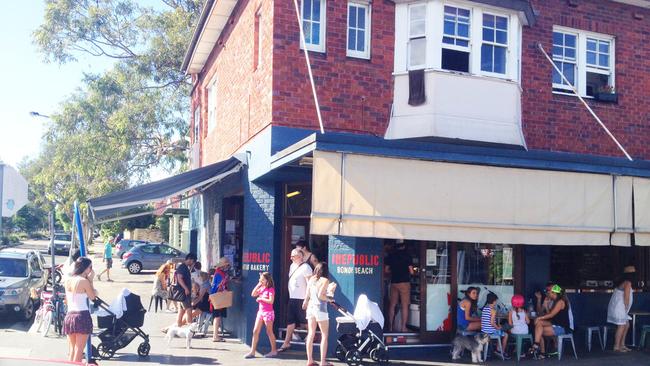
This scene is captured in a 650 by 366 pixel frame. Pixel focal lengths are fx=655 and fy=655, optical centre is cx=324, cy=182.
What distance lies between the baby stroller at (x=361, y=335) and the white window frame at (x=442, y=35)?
444cm

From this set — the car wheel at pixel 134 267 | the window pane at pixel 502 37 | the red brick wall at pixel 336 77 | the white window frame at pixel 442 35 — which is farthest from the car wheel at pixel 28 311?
the car wheel at pixel 134 267

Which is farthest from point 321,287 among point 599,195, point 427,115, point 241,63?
point 241,63

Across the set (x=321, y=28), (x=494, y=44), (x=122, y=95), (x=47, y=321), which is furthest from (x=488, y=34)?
(x=122, y=95)

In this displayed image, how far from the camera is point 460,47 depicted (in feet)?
38.9

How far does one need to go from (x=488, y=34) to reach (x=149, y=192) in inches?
269

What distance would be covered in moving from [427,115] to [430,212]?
234 centimetres

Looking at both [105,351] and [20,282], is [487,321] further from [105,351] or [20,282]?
[20,282]

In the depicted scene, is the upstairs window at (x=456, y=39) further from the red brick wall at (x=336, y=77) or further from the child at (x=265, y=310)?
the child at (x=265, y=310)

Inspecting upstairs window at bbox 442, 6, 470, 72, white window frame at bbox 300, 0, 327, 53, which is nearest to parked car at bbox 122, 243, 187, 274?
white window frame at bbox 300, 0, 327, 53

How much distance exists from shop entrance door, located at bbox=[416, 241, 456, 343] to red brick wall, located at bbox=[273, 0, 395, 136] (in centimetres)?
242

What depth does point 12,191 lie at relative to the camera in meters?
8.05

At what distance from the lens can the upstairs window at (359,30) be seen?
1190 centimetres

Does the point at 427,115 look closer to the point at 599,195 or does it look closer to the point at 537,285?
the point at 599,195

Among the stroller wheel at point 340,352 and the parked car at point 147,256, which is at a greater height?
the parked car at point 147,256
